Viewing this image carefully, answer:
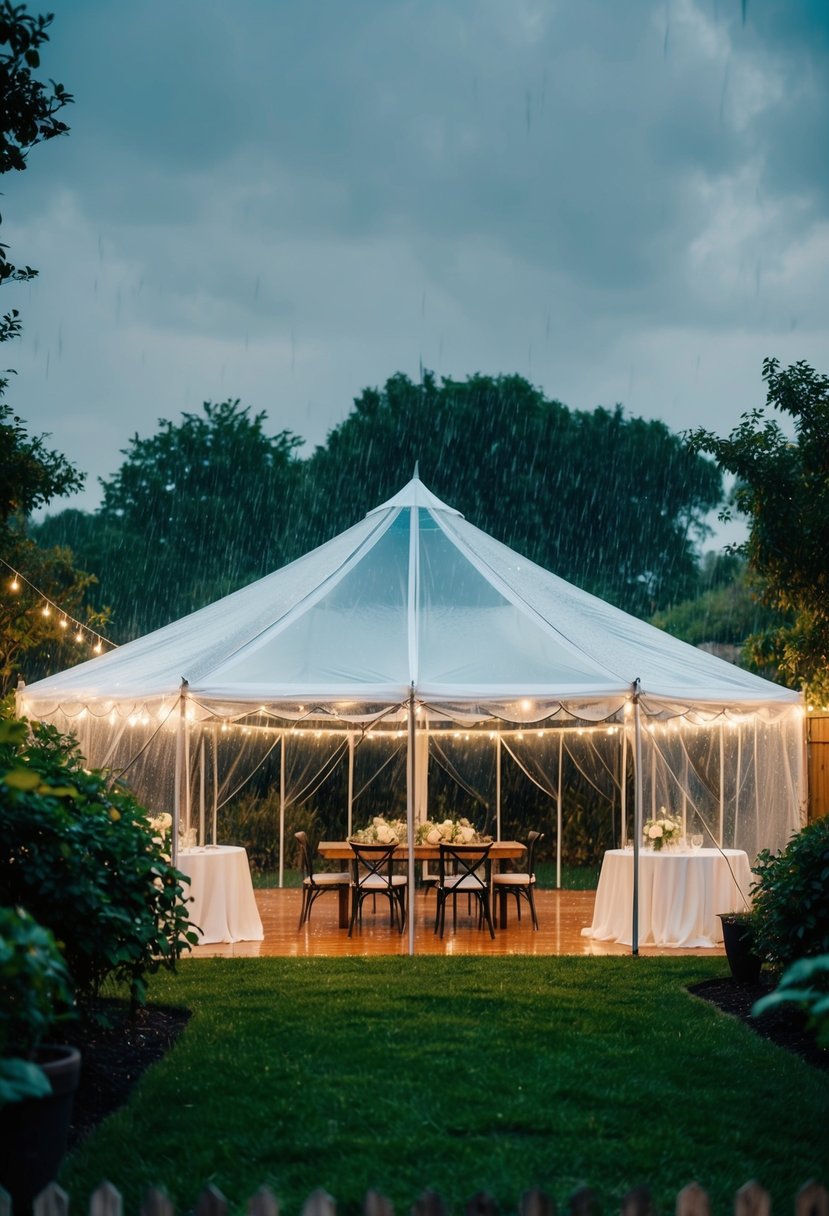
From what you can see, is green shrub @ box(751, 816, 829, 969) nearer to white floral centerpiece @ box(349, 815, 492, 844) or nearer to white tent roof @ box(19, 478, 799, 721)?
white tent roof @ box(19, 478, 799, 721)

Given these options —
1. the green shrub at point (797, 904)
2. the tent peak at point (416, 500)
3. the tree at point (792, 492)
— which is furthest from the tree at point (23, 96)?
the tree at point (792, 492)

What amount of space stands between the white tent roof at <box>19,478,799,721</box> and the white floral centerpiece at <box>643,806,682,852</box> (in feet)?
3.39

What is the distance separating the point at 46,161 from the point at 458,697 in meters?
19.2

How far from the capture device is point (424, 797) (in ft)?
40.9

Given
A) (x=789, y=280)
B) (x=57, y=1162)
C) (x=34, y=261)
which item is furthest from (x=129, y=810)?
(x=34, y=261)

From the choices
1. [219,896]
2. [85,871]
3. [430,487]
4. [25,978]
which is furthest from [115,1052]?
[430,487]

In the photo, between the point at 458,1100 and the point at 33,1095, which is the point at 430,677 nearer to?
the point at 458,1100

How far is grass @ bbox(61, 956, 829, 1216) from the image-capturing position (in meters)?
4.02

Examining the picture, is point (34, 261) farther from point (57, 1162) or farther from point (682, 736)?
point (57, 1162)

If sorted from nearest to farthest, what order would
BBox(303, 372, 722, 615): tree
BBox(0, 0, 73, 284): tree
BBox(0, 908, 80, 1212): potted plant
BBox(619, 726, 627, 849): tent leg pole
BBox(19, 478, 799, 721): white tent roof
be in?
BBox(0, 908, 80, 1212): potted plant, BBox(0, 0, 73, 284): tree, BBox(19, 478, 799, 721): white tent roof, BBox(619, 726, 627, 849): tent leg pole, BBox(303, 372, 722, 615): tree

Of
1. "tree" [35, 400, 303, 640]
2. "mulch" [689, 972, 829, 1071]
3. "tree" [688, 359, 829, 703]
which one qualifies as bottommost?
"mulch" [689, 972, 829, 1071]

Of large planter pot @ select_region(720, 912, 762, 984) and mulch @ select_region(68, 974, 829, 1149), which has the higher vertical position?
large planter pot @ select_region(720, 912, 762, 984)

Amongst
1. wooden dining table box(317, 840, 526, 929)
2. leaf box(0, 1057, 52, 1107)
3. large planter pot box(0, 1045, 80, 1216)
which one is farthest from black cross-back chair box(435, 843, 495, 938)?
leaf box(0, 1057, 52, 1107)

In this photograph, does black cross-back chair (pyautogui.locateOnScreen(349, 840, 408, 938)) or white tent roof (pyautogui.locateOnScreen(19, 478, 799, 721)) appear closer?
white tent roof (pyautogui.locateOnScreen(19, 478, 799, 721))
